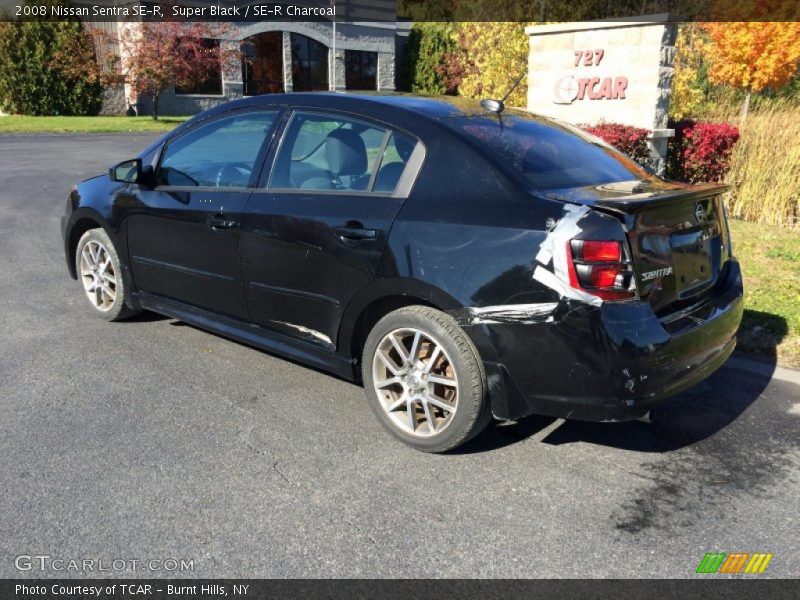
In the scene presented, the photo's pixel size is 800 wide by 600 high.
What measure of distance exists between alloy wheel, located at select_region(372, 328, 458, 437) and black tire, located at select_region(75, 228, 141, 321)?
2.47 meters

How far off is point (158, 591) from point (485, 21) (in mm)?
18278

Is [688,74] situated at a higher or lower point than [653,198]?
higher

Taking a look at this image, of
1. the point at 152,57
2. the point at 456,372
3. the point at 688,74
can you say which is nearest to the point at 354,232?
the point at 456,372

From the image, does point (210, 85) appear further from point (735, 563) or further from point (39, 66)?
point (735, 563)

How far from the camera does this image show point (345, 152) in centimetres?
387

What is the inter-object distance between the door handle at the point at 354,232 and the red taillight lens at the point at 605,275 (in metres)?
1.10

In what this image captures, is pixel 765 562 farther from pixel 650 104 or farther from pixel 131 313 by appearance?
pixel 650 104

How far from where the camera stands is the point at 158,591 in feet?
8.27

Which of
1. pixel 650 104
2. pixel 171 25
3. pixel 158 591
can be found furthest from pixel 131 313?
pixel 171 25

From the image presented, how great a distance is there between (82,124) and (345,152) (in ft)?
70.1

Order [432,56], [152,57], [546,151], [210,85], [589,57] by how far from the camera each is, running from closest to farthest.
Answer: [546,151], [589,57], [152,57], [210,85], [432,56]

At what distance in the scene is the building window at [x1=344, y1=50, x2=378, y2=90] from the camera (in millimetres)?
31312

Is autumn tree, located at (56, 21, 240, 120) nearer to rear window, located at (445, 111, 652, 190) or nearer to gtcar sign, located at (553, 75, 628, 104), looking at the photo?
gtcar sign, located at (553, 75, 628, 104)

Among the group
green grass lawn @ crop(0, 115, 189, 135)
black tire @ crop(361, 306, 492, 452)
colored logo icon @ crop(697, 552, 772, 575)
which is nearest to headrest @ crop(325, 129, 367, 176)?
black tire @ crop(361, 306, 492, 452)
